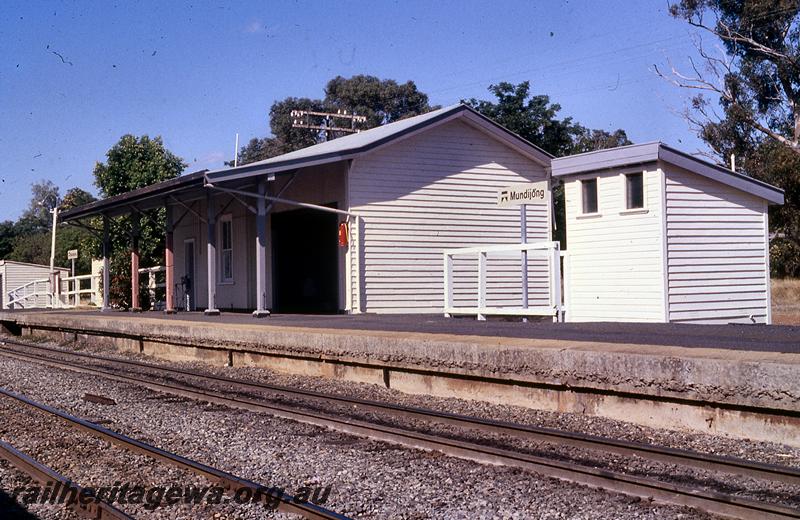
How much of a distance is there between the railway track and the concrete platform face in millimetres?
959

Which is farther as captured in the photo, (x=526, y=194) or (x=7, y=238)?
(x=7, y=238)

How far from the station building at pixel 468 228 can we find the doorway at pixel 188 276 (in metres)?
2.03

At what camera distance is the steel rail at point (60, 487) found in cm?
535

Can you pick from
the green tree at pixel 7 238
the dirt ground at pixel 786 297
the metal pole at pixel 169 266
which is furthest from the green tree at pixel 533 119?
the green tree at pixel 7 238

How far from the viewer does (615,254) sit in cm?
1669

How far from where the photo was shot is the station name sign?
1529 centimetres

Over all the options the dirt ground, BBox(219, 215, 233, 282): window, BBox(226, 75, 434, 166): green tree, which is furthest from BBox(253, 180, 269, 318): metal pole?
BBox(226, 75, 434, 166): green tree

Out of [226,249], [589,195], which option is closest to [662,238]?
[589,195]

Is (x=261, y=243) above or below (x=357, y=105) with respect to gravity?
below

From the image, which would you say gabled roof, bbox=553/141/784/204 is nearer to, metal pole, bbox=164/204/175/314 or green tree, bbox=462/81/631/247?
metal pole, bbox=164/204/175/314

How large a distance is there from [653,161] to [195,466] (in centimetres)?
1207

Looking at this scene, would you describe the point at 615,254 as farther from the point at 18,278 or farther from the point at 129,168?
the point at 18,278

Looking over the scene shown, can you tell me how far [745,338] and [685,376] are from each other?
341cm

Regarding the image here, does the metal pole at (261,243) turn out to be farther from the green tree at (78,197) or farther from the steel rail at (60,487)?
the green tree at (78,197)
